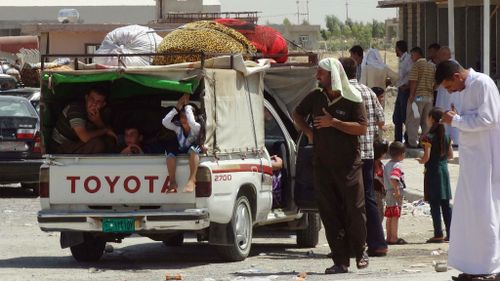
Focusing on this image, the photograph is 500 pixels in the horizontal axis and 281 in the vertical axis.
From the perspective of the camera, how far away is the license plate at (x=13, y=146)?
21.4 m

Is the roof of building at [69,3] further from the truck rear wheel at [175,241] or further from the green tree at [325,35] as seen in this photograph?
the truck rear wheel at [175,241]

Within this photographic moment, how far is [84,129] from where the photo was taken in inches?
550

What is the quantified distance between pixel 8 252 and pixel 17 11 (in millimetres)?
59372

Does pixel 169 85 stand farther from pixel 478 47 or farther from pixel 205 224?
pixel 478 47

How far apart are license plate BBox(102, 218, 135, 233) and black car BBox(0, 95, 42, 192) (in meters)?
8.32

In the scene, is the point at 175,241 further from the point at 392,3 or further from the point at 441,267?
the point at 392,3

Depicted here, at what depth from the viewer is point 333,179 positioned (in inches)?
484

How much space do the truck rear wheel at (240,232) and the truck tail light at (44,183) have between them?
1.83m

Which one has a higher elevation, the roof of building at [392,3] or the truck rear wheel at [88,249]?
the roof of building at [392,3]

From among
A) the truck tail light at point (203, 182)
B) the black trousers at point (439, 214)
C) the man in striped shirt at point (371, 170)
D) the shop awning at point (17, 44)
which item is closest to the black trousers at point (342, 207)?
the man in striped shirt at point (371, 170)

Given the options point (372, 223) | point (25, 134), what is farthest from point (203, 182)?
point (25, 134)

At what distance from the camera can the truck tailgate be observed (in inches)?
518

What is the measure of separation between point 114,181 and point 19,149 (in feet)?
27.9

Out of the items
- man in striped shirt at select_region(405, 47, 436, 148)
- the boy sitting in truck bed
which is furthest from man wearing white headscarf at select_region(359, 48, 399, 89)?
the boy sitting in truck bed
